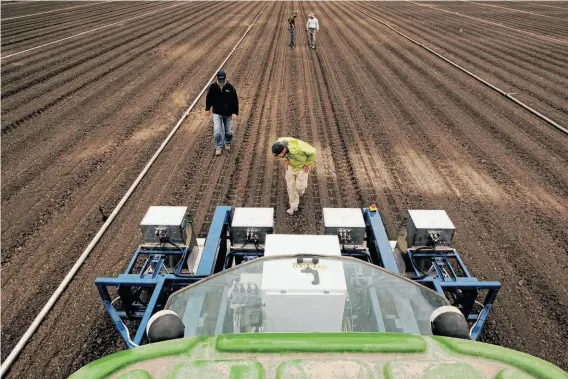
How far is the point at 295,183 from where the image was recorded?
543 centimetres

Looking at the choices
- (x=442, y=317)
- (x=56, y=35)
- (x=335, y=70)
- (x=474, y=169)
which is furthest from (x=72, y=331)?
(x=56, y=35)

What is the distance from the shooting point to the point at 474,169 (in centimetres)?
696

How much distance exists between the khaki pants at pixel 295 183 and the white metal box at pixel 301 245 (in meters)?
2.45

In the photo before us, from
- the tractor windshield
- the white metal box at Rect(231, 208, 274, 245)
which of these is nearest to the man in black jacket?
the white metal box at Rect(231, 208, 274, 245)

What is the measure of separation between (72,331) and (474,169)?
7.03 metres

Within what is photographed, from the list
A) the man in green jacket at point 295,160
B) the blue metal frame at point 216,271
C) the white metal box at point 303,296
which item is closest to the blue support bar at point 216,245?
the blue metal frame at point 216,271

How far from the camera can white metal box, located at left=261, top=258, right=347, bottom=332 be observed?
6.84 ft

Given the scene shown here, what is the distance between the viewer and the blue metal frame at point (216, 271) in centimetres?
320

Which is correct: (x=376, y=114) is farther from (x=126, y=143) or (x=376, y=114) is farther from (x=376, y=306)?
(x=376, y=306)

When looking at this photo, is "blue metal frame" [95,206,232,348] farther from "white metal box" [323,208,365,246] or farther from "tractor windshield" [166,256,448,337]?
"white metal box" [323,208,365,246]

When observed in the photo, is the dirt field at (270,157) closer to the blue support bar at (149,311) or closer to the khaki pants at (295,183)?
the khaki pants at (295,183)

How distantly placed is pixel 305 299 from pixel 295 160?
125 inches

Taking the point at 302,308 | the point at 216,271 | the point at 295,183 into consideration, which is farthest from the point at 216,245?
the point at 295,183

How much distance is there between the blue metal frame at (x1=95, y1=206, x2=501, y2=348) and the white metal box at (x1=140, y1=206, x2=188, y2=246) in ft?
0.48
